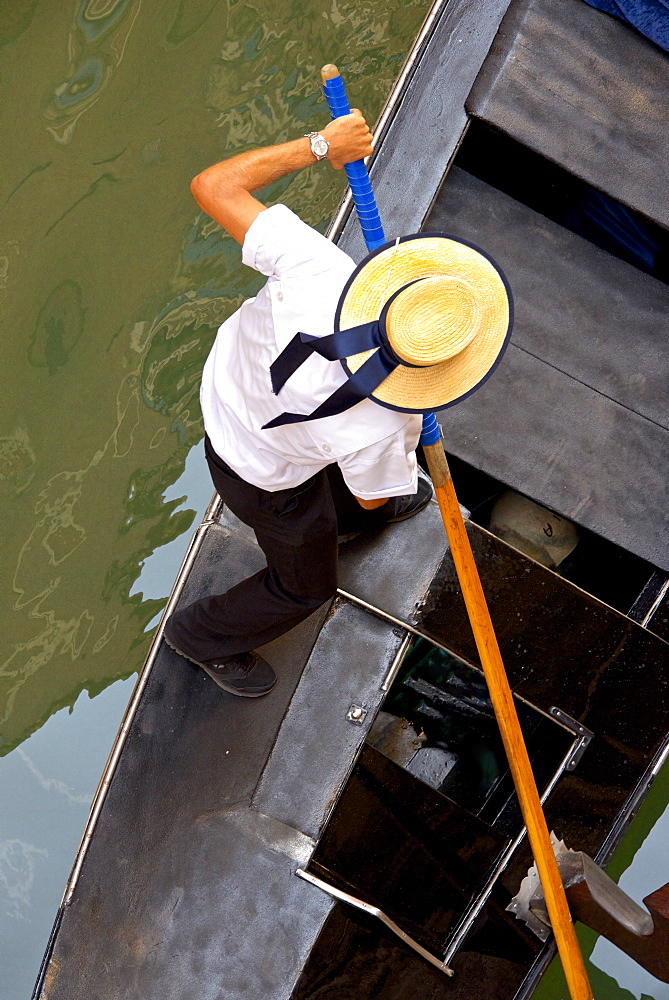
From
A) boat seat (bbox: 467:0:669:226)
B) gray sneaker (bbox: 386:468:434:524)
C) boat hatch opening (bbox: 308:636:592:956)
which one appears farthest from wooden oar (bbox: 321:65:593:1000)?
boat seat (bbox: 467:0:669:226)

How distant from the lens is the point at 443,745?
333cm

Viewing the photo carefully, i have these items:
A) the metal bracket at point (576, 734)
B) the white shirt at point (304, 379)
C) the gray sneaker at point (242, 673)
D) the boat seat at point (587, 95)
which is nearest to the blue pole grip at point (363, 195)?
the white shirt at point (304, 379)

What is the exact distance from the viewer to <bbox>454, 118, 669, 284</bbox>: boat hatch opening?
10.7 feet

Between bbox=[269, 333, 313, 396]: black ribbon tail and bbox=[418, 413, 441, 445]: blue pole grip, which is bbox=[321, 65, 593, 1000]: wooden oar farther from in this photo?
bbox=[269, 333, 313, 396]: black ribbon tail

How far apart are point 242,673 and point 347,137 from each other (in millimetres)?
1535

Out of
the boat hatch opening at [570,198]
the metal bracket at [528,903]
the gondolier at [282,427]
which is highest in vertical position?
the boat hatch opening at [570,198]

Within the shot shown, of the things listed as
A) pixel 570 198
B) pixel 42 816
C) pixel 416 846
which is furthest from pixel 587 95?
pixel 42 816

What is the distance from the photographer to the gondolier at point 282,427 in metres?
1.88

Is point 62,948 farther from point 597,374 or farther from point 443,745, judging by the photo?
point 597,374

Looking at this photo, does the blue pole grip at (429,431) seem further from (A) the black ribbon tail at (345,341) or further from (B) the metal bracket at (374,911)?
(B) the metal bracket at (374,911)

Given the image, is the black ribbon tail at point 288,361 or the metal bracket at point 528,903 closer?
the black ribbon tail at point 288,361

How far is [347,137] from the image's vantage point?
6.52ft

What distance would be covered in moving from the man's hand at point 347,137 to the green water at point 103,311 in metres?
1.98

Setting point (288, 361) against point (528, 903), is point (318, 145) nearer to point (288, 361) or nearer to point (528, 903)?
point (288, 361)
